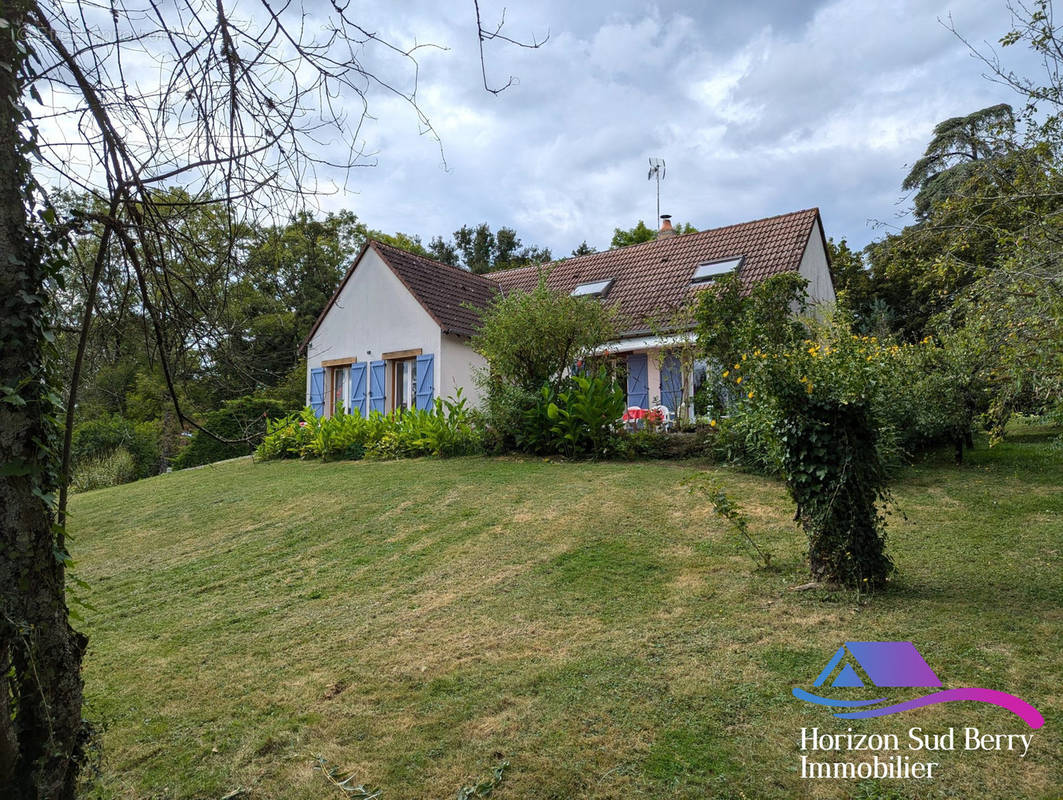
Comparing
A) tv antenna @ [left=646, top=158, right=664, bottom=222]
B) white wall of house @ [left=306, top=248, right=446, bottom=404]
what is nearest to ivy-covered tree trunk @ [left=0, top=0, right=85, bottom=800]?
white wall of house @ [left=306, top=248, right=446, bottom=404]

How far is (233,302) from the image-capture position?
3.59m

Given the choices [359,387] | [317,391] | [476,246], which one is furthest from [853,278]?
[476,246]

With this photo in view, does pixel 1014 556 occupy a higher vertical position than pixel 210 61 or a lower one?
lower

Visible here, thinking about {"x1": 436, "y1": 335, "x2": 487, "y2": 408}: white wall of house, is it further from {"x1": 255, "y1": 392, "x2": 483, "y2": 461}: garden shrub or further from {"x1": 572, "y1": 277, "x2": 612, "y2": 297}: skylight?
{"x1": 572, "y1": 277, "x2": 612, "y2": 297}: skylight

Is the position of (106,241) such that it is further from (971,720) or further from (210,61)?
(971,720)

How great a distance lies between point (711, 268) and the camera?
691 inches

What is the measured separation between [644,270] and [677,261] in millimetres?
925

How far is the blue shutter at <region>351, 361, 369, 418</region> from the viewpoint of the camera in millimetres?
18062

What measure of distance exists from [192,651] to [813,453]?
4.82m

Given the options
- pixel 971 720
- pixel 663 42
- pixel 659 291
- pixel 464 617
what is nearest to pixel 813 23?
pixel 663 42

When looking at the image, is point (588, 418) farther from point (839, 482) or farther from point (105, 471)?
point (105, 471)

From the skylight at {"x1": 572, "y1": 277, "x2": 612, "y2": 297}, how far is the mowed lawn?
10.6m

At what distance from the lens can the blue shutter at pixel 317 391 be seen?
741 inches

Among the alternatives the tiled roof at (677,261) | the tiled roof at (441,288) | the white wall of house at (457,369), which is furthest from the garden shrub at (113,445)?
the tiled roof at (677,261)
